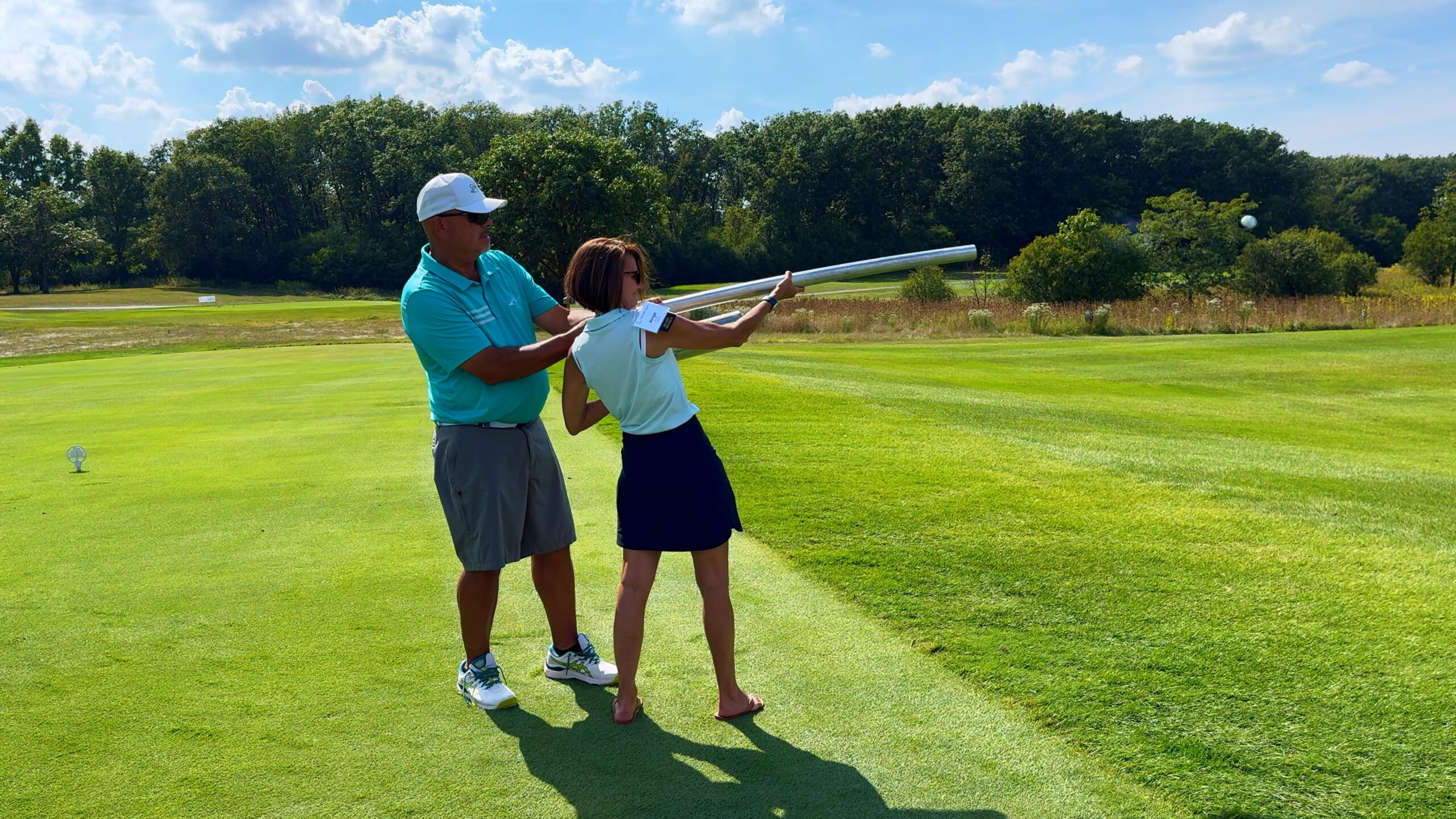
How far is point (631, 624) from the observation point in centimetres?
387

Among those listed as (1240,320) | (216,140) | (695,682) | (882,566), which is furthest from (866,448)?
(216,140)

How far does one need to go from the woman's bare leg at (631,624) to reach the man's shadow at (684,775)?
0.29 feet

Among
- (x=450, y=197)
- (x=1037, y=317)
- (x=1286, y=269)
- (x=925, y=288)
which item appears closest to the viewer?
(x=450, y=197)

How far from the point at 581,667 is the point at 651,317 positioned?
5.48ft

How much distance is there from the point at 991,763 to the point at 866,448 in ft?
19.4

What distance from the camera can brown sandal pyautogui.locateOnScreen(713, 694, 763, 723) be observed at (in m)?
3.82

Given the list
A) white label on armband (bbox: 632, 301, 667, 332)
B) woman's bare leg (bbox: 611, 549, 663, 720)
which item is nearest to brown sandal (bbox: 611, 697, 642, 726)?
woman's bare leg (bbox: 611, 549, 663, 720)

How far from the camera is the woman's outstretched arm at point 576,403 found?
3809 millimetres

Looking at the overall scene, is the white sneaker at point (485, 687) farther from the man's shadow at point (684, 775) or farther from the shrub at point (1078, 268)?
the shrub at point (1078, 268)

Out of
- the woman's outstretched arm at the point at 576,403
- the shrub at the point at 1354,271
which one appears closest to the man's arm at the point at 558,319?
the woman's outstretched arm at the point at 576,403

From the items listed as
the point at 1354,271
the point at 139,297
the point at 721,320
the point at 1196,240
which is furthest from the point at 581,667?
the point at 139,297

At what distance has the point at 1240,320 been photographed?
31.4 metres

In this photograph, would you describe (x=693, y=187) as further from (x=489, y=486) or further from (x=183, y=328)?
(x=489, y=486)

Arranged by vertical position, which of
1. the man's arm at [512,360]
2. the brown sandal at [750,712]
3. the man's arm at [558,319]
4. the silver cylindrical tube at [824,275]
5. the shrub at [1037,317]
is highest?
the silver cylindrical tube at [824,275]
